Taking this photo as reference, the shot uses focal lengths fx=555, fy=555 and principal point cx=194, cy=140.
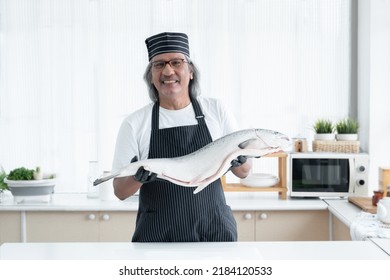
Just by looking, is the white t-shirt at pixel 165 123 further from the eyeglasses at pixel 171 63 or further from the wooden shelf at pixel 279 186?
Answer: the wooden shelf at pixel 279 186

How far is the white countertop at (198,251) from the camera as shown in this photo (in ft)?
6.22

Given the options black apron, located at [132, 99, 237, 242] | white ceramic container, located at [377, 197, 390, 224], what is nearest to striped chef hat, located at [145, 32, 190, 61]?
black apron, located at [132, 99, 237, 242]

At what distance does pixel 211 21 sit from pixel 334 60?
91cm

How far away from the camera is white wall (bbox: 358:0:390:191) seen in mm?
3635

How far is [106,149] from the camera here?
3.96 m

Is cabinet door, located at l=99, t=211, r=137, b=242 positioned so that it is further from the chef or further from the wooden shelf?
the chef

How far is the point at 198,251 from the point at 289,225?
5.17 ft

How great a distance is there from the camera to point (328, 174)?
11.8ft

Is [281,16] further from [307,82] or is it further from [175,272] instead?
[175,272]

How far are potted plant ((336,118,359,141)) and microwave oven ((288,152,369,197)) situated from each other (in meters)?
0.14

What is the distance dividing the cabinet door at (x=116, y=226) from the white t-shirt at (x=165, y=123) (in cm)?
132

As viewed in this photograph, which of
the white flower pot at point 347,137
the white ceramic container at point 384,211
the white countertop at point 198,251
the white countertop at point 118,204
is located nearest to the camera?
the white countertop at point 198,251

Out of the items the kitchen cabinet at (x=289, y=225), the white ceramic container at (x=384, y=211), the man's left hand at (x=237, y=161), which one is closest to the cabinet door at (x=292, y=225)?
the kitchen cabinet at (x=289, y=225)

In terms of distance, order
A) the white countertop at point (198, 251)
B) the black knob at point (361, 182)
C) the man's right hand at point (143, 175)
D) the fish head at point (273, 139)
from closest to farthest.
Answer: the fish head at point (273, 139)
the man's right hand at point (143, 175)
the white countertop at point (198, 251)
the black knob at point (361, 182)
